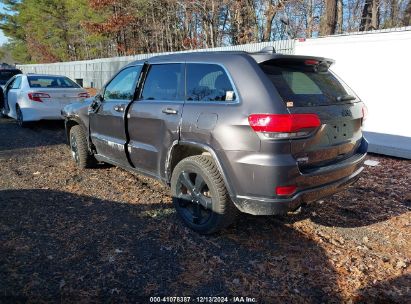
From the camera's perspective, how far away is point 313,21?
2003 cm

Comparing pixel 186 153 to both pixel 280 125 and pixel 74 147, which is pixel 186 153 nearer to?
pixel 280 125

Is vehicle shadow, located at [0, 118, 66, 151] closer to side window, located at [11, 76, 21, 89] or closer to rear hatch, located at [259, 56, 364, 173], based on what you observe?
side window, located at [11, 76, 21, 89]

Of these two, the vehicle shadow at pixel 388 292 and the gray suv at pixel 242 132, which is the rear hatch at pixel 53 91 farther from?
the vehicle shadow at pixel 388 292

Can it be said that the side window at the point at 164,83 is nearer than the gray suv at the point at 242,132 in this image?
No

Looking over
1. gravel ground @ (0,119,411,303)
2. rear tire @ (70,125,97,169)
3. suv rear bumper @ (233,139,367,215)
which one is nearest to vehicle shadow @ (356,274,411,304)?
gravel ground @ (0,119,411,303)

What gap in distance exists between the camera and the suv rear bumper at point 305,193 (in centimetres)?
310

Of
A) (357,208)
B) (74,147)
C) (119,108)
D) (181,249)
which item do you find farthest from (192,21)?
(181,249)

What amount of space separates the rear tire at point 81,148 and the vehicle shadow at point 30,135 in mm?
2262

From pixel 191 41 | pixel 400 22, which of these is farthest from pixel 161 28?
pixel 400 22

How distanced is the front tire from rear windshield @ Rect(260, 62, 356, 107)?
3.13ft

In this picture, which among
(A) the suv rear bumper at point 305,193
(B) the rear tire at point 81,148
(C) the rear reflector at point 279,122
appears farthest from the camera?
(B) the rear tire at point 81,148

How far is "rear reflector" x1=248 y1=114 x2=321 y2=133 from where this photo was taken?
2979 millimetres

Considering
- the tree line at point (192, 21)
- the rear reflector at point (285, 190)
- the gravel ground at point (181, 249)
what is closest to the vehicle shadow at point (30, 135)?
the gravel ground at point (181, 249)

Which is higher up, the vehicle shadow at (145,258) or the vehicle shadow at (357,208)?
the vehicle shadow at (357,208)
